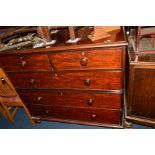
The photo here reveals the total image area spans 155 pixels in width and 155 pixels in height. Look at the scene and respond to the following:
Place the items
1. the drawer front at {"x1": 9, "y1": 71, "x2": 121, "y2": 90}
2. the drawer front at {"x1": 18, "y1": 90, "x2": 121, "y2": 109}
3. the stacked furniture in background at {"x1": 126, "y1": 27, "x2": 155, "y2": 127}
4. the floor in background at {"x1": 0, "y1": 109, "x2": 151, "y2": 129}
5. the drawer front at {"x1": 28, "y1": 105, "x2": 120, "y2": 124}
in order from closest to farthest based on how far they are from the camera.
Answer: the stacked furniture in background at {"x1": 126, "y1": 27, "x2": 155, "y2": 127} → the drawer front at {"x1": 9, "y1": 71, "x2": 121, "y2": 90} → the drawer front at {"x1": 18, "y1": 90, "x2": 121, "y2": 109} → the drawer front at {"x1": 28, "y1": 105, "x2": 120, "y2": 124} → the floor in background at {"x1": 0, "y1": 109, "x2": 151, "y2": 129}

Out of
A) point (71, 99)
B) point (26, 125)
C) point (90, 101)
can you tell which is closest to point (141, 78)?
point (90, 101)

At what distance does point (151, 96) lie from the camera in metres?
1.34

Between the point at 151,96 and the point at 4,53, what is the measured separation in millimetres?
1448

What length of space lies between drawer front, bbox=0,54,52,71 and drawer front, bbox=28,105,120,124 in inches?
24.1

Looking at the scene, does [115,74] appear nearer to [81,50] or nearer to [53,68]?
[81,50]

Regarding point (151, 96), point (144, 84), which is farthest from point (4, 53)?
point (151, 96)

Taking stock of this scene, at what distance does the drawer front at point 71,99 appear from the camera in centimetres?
153

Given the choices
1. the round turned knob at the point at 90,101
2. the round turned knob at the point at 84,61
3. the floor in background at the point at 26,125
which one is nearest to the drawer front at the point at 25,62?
the round turned knob at the point at 84,61

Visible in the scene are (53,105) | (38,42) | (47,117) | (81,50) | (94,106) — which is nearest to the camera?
(81,50)

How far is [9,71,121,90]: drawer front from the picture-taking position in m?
1.37

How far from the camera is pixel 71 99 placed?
1678mm

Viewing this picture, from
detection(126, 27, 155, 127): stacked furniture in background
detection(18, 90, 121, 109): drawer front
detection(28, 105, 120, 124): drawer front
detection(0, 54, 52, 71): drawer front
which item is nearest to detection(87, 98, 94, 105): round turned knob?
detection(18, 90, 121, 109): drawer front

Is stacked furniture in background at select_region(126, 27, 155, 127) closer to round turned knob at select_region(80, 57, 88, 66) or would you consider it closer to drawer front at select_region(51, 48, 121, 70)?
drawer front at select_region(51, 48, 121, 70)

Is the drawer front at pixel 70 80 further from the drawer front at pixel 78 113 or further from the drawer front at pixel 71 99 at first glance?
the drawer front at pixel 78 113
